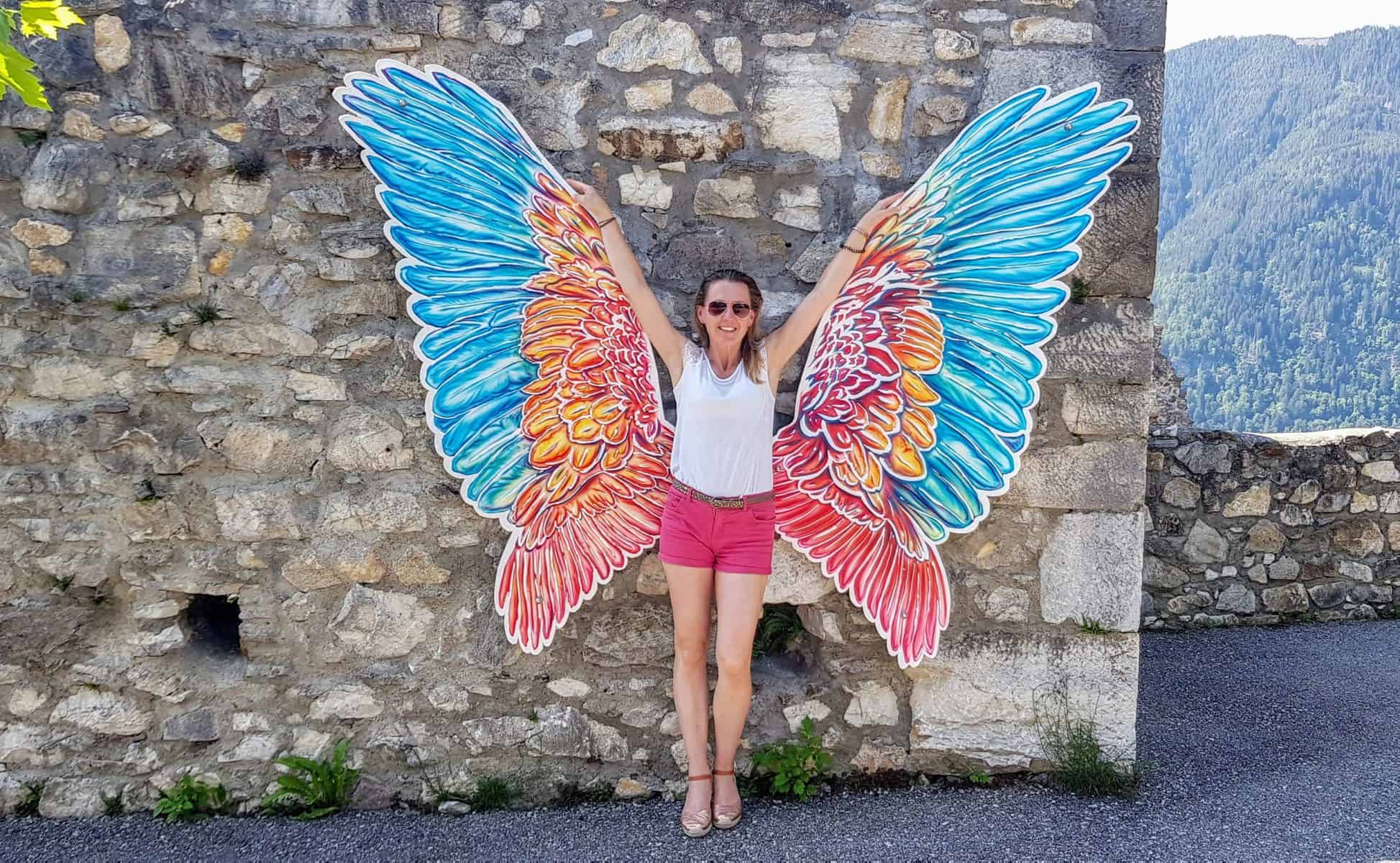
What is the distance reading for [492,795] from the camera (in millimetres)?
2518

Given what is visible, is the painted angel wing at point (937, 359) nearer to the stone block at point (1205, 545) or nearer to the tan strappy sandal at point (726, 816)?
the tan strappy sandal at point (726, 816)

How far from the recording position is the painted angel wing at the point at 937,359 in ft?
7.68

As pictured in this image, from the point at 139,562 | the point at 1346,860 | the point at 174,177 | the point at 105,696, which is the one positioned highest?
the point at 174,177

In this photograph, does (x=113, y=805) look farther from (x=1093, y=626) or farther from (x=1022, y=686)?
(x=1093, y=626)

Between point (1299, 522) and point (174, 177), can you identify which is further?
point (1299, 522)

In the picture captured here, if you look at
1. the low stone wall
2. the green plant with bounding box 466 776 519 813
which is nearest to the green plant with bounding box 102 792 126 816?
the green plant with bounding box 466 776 519 813

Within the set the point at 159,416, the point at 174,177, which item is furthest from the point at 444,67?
the point at 159,416

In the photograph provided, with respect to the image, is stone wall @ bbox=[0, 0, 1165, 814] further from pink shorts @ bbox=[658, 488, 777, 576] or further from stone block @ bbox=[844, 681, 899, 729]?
pink shorts @ bbox=[658, 488, 777, 576]

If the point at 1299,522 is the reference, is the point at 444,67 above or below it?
above

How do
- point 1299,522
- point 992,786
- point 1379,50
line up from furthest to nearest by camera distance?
1. point 1379,50
2. point 1299,522
3. point 992,786

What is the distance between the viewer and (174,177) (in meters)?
2.41

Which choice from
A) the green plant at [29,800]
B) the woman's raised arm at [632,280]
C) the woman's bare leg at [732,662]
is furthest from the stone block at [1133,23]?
the green plant at [29,800]

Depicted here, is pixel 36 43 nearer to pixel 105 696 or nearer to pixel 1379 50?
pixel 105 696

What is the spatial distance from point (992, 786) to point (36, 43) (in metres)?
3.32
